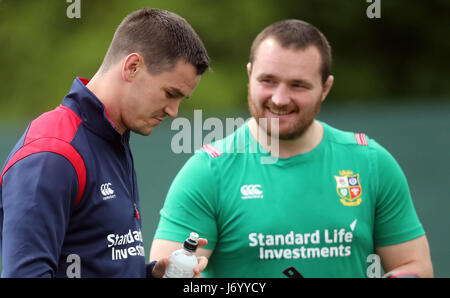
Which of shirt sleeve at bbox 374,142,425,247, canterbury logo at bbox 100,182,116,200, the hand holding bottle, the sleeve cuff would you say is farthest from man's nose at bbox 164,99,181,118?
shirt sleeve at bbox 374,142,425,247

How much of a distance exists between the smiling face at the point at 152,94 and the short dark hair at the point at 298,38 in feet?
3.48

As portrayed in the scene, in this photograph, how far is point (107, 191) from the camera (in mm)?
2217

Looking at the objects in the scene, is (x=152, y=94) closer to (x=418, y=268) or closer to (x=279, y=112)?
(x=279, y=112)

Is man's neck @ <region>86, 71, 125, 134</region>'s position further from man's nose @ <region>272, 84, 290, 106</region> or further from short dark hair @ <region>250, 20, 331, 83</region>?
short dark hair @ <region>250, 20, 331, 83</region>

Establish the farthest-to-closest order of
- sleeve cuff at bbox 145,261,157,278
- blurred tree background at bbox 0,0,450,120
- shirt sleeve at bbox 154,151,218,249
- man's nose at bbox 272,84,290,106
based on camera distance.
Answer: blurred tree background at bbox 0,0,450,120 → man's nose at bbox 272,84,290,106 → shirt sleeve at bbox 154,151,218,249 → sleeve cuff at bbox 145,261,157,278

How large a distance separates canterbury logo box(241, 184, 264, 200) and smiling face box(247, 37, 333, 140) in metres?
0.33

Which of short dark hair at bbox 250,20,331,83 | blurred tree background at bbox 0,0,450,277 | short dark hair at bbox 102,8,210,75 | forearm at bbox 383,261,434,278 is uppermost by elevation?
blurred tree background at bbox 0,0,450,277

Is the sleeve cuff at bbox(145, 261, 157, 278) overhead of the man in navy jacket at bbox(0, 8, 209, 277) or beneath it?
beneath

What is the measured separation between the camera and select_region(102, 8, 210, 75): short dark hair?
7.89 ft

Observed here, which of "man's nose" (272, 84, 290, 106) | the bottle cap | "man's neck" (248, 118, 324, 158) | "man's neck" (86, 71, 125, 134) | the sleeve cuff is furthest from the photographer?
"man's neck" (248, 118, 324, 158)

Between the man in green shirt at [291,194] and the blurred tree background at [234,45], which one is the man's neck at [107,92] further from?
the blurred tree background at [234,45]

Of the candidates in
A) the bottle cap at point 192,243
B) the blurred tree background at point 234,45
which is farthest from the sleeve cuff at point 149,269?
the blurred tree background at point 234,45

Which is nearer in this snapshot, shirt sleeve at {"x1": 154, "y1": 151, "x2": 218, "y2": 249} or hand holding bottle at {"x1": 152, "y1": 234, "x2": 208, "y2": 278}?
hand holding bottle at {"x1": 152, "y1": 234, "x2": 208, "y2": 278}
